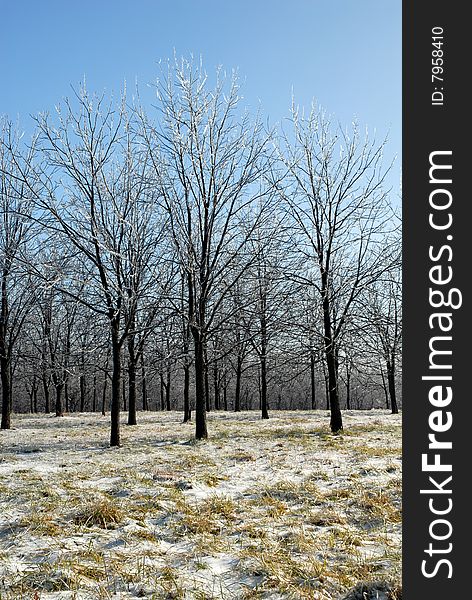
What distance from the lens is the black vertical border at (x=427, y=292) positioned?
104 inches

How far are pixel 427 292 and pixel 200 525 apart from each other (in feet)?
10.3

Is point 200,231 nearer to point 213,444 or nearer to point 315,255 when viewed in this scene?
point 315,255

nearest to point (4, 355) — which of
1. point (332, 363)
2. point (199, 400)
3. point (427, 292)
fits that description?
point (199, 400)

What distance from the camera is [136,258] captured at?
12273mm

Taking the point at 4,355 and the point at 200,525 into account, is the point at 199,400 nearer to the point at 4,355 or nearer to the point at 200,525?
the point at 200,525

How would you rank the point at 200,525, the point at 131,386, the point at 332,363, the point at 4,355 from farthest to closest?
the point at 131,386 < the point at 4,355 < the point at 332,363 < the point at 200,525

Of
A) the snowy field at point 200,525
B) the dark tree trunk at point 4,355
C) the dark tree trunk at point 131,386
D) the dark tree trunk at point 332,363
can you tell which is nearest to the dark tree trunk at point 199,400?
the snowy field at point 200,525

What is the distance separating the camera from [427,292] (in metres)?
2.85

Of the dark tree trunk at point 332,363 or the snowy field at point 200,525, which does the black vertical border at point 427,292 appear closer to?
the snowy field at point 200,525

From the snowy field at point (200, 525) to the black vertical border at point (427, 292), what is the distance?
0.79 meters

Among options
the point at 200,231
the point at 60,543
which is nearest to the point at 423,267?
the point at 60,543

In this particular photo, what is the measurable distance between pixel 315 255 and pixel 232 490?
8.46 m

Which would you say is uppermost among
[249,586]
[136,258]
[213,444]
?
[136,258]

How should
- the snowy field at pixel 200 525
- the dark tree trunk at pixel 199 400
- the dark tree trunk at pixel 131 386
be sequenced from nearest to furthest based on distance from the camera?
1. the snowy field at pixel 200 525
2. the dark tree trunk at pixel 199 400
3. the dark tree trunk at pixel 131 386
